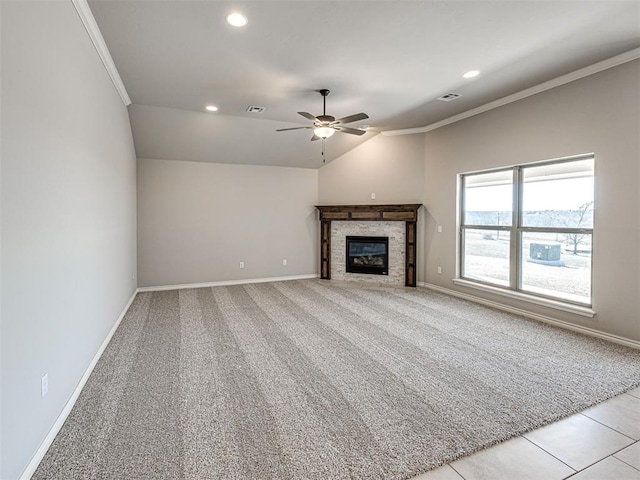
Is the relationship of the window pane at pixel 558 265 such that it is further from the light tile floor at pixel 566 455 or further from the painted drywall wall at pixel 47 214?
the painted drywall wall at pixel 47 214

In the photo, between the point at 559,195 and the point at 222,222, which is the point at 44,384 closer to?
the point at 222,222

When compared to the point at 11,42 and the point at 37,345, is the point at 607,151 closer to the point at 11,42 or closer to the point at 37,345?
the point at 11,42

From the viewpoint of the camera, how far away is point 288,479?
67.6 inches

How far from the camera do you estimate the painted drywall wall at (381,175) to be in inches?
253

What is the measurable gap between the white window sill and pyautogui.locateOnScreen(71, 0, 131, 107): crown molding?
5664 mm

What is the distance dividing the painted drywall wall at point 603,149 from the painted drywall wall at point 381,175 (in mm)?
1626

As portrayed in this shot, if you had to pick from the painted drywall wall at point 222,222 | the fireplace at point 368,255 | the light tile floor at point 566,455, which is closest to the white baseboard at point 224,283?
the painted drywall wall at point 222,222

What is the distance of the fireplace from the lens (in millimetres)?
6766

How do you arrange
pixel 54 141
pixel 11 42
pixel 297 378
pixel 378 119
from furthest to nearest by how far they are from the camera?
pixel 378 119 < pixel 297 378 < pixel 54 141 < pixel 11 42

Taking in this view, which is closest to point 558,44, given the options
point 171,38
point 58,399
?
point 171,38

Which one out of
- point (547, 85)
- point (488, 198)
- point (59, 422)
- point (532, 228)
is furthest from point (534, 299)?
point (59, 422)

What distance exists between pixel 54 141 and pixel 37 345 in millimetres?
1273

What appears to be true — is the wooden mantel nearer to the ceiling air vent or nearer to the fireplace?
the fireplace

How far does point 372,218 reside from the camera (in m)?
6.72
